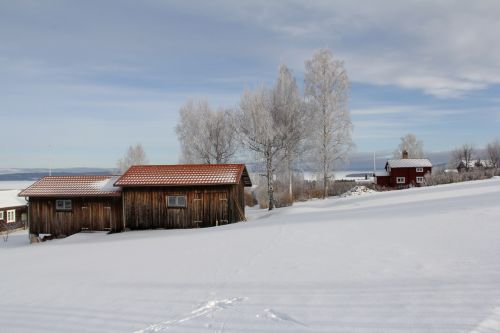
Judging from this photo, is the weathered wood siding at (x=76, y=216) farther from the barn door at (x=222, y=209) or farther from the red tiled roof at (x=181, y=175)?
the barn door at (x=222, y=209)

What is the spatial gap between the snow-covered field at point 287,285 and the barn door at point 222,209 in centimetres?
866

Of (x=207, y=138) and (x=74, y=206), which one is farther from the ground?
(x=207, y=138)

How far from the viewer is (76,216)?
21.0 m

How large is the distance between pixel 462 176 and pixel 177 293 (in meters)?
27.2

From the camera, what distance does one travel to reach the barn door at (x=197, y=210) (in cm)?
1934

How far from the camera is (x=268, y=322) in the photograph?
4.55 meters

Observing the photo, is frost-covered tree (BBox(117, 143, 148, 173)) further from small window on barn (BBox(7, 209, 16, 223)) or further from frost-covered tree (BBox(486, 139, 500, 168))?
frost-covered tree (BBox(486, 139, 500, 168))

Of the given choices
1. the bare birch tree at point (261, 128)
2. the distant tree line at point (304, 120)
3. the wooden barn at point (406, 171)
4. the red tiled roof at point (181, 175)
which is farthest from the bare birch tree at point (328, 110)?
the wooden barn at point (406, 171)

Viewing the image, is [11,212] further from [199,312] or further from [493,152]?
[493,152]

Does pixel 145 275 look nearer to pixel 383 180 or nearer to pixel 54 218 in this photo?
pixel 54 218

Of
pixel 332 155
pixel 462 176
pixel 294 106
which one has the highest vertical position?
pixel 294 106

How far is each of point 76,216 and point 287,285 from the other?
61.4 feet

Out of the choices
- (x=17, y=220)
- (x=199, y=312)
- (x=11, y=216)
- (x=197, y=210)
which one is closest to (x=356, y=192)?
(x=197, y=210)

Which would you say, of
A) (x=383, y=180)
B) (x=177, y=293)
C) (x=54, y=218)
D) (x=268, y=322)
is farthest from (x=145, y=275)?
(x=383, y=180)
